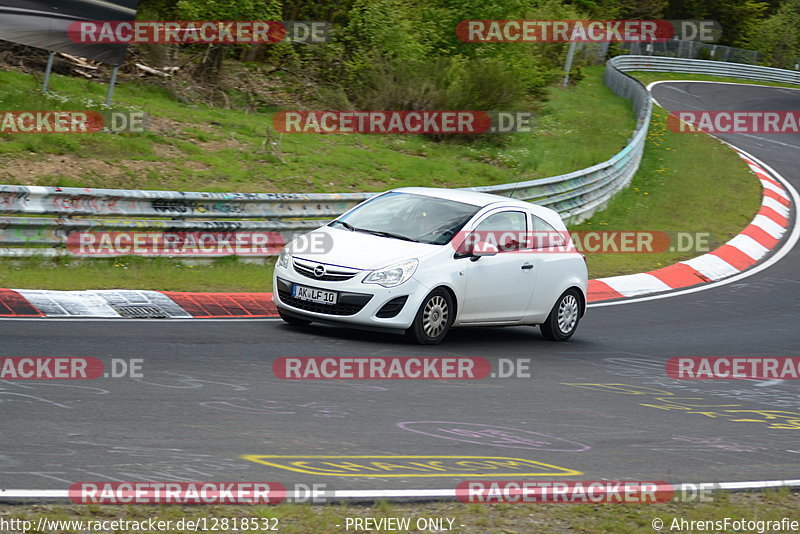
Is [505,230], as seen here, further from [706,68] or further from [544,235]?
[706,68]

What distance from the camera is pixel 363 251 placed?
10.1 metres

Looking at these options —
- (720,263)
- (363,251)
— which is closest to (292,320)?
(363,251)

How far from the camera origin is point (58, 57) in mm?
21812

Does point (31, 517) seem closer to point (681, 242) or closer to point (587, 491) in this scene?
point (587, 491)

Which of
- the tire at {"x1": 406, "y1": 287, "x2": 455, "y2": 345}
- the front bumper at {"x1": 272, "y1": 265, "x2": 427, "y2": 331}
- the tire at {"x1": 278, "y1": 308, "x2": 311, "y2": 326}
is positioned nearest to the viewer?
the front bumper at {"x1": 272, "y1": 265, "x2": 427, "y2": 331}

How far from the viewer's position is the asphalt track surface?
597 cm

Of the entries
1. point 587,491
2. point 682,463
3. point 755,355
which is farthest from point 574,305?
point 587,491

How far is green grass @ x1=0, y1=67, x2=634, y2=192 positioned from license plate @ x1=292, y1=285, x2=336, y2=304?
6.07 meters

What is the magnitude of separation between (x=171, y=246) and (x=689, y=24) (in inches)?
2567

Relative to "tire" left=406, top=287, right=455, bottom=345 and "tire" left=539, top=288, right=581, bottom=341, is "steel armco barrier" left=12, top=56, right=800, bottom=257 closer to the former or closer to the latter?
"tire" left=539, top=288, right=581, bottom=341

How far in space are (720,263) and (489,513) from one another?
46.1 feet

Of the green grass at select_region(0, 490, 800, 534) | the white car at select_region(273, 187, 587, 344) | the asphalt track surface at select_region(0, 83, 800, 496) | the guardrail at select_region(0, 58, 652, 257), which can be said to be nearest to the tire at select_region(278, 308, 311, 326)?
the white car at select_region(273, 187, 587, 344)

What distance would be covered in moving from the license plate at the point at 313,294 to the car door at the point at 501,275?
146cm

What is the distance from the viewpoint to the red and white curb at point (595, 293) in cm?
1023
